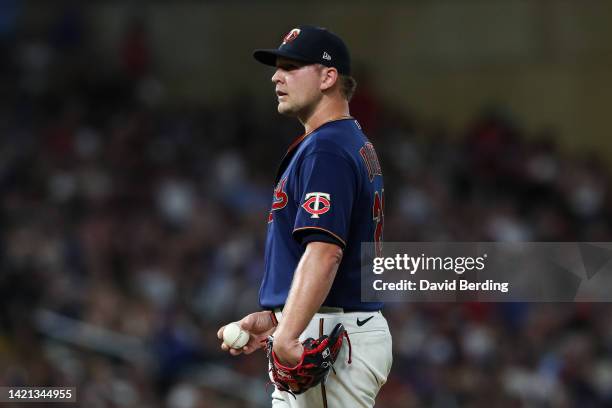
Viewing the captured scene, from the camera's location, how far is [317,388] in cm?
378

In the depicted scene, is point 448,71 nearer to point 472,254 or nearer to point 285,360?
point 472,254

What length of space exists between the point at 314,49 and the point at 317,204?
26.9 inches

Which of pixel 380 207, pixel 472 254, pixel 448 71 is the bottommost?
pixel 380 207

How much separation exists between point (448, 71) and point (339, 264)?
11.0 metres

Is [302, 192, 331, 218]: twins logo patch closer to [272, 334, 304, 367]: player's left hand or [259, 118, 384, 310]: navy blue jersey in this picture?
[259, 118, 384, 310]: navy blue jersey

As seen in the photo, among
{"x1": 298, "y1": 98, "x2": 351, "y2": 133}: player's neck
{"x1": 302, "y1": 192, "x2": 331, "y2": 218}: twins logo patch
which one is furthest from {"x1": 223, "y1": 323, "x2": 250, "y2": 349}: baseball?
{"x1": 298, "y1": 98, "x2": 351, "y2": 133}: player's neck

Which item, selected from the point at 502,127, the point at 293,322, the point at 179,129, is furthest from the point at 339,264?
the point at 502,127

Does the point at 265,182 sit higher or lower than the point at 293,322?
higher

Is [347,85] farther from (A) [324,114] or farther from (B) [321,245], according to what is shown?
(B) [321,245]

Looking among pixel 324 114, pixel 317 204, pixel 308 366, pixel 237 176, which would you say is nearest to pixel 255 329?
pixel 308 366

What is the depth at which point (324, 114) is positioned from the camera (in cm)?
404

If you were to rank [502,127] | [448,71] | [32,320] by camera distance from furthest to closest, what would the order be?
[448,71], [502,127], [32,320]

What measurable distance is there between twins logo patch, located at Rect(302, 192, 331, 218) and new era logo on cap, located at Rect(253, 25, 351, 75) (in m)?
0.60

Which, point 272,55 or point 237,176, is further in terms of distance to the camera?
point 237,176
